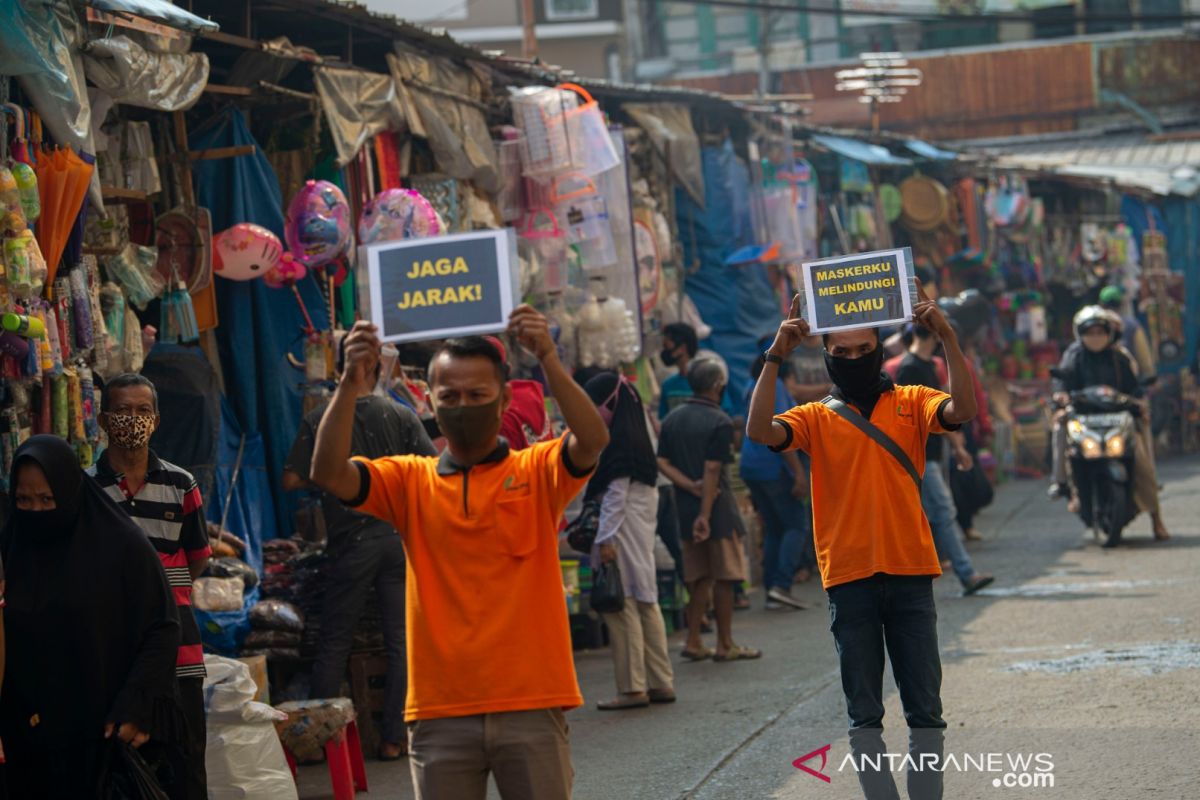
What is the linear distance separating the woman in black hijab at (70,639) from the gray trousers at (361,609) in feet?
8.50

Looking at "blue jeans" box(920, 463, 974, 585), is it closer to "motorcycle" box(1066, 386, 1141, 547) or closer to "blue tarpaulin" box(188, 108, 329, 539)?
"motorcycle" box(1066, 386, 1141, 547)

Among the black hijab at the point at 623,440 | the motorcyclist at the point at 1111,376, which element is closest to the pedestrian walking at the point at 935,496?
the motorcyclist at the point at 1111,376

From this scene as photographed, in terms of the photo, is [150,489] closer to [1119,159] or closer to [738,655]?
[738,655]

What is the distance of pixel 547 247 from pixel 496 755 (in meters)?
8.37

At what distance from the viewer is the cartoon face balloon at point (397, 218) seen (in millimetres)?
10305

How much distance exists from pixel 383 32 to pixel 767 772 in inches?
216

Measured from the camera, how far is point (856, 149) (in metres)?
18.9

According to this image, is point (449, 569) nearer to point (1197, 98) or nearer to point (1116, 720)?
point (1116, 720)

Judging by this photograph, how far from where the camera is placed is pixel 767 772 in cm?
736

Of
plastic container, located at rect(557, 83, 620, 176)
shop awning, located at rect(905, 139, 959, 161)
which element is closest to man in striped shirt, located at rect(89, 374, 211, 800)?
plastic container, located at rect(557, 83, 620, 176)

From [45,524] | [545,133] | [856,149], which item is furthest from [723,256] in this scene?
[45,524]

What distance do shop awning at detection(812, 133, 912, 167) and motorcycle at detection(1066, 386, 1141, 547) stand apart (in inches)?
177

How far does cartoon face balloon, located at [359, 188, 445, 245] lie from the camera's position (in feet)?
33.8

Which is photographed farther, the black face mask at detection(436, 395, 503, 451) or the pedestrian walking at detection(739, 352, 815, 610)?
the pedestrian walking at detection(739, 352, 815, 610)
